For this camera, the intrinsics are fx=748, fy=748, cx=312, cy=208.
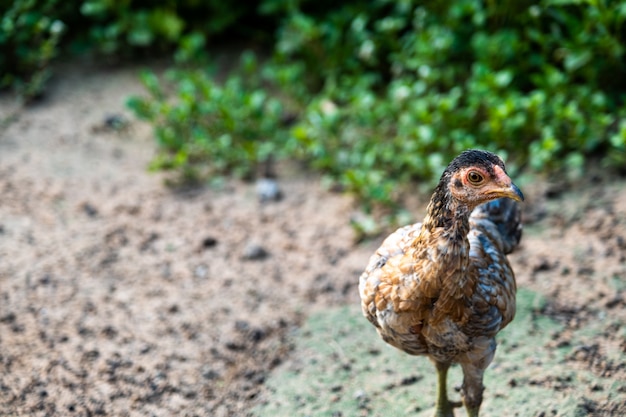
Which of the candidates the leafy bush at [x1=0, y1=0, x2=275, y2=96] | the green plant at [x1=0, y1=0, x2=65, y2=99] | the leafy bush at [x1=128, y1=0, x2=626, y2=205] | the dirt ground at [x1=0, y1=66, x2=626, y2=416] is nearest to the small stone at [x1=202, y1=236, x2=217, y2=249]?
the dirt ground at [x1=0, y1=66, x2=626, y2=416]

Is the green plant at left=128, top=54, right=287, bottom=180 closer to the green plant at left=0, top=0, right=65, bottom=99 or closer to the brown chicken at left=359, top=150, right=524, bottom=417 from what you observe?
the green plant at left=0, top=0, right=65, bottom=99

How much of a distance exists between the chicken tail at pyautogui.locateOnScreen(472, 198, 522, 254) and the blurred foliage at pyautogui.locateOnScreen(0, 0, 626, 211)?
1369mm

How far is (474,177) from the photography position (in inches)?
105

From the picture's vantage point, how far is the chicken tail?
3.34 m

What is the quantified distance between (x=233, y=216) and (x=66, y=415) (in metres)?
1.89

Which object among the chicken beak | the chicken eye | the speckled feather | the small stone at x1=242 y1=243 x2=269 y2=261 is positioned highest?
the chicken eye

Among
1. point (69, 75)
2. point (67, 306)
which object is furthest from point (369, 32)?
point (67, 306)

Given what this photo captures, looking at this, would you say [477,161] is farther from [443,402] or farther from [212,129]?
[212,129]

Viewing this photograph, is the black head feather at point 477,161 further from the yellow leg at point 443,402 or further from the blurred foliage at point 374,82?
the blurred foliage at point 374,82

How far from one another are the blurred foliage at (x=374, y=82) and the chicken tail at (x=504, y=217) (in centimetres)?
137

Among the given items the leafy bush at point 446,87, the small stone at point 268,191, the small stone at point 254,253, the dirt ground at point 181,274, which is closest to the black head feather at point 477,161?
the dirt ground at point 181,274

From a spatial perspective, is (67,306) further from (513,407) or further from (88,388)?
(513,407)

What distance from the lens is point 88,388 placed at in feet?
11.6

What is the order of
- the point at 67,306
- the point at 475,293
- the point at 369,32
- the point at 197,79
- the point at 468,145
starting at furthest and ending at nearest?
the point at 369,32, the point at 197,79, the point at 468,145, the point at 67,306, the point at 475,293
